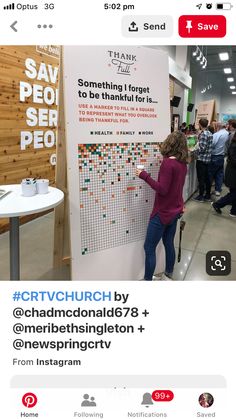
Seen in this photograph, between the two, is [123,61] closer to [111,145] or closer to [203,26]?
[111,145]

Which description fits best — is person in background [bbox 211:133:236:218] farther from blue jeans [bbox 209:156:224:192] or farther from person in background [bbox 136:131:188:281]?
person in background [bbox 136:131:188:281]

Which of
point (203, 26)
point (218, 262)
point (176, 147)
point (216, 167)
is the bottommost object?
point (218, 262)

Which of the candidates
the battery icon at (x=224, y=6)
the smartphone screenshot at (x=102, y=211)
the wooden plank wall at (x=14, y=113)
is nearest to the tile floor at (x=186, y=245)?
the smartphone screenshot at (x=102, y=211)

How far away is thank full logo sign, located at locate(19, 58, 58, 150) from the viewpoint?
2805 millimetres

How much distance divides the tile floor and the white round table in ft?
→ 1.93

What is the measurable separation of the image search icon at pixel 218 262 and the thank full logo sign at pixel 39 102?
233 centimetres

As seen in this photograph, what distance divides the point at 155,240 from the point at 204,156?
2638mm

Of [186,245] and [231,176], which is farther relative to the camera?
[231,176]

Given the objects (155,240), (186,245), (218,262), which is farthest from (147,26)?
(186,245)

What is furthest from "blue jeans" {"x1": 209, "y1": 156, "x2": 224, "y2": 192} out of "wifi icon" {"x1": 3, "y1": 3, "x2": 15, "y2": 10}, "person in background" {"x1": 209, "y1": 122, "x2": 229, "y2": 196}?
"wifi icon" {"x1": 3, "y1": 3, "x2": 15, "y2": 10}

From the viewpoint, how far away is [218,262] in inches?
33.5

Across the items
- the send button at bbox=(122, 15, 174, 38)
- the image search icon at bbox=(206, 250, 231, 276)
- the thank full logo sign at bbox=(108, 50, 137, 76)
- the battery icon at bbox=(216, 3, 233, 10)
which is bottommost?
the image search icon at bbox=(206, 250, 231, 276)
